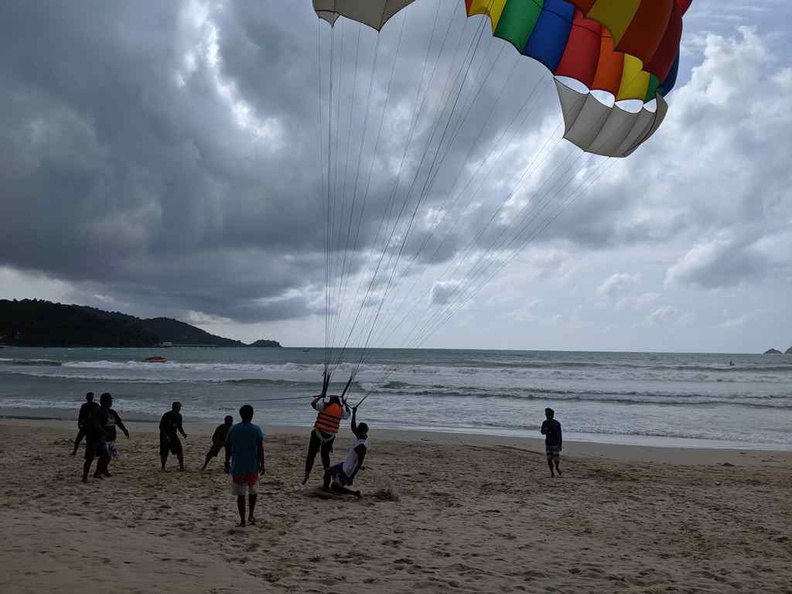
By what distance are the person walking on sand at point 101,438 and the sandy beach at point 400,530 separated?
0.25 meters

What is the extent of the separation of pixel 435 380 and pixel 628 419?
1831cm

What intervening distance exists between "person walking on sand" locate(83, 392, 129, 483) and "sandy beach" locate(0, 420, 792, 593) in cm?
25

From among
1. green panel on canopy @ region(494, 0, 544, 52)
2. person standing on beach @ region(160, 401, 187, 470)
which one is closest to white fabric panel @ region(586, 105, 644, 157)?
green panel on canopy @ region(494, 0, 544, 52)

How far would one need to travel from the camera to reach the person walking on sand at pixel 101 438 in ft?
25.8

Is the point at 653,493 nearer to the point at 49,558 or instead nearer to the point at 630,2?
the point at 630,2

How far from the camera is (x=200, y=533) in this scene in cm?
545

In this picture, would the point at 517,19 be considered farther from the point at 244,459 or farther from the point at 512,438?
the point at 512,438

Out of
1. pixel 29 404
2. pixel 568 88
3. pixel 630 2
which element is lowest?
pixel 29 404

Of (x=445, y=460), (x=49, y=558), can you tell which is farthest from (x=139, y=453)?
(x=49, y=558)

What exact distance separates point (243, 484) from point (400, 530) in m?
1.72

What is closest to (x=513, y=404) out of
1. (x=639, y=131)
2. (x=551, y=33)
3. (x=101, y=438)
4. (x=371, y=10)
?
(x=639, y=131)

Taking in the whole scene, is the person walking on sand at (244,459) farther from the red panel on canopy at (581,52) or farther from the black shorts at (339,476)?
the red panel on canopy at (581,52)

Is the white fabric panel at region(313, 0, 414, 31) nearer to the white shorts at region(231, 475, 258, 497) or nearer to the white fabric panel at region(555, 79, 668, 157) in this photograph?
the white fabric panel at region(555, 79, 668, 157)

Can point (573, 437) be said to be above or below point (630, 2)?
below
